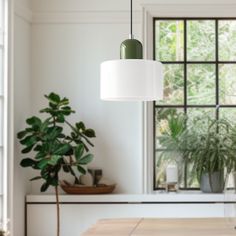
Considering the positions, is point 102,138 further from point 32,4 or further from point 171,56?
point 32,4

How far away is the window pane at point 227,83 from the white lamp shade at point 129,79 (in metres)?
2.94

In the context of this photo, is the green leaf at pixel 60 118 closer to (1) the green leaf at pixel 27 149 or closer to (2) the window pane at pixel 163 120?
(1) the green leaf at pixel 27 149

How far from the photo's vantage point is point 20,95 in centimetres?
512

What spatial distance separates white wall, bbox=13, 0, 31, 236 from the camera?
4961mm

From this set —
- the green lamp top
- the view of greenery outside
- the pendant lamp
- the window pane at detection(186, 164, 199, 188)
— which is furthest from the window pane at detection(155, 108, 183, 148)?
the pendant lamp

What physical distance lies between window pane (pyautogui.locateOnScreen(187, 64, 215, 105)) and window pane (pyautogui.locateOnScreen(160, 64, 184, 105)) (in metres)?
0.07

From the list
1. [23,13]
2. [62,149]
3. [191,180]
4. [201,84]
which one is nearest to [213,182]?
[191,180]

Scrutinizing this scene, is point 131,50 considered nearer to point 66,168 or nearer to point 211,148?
point 66,168

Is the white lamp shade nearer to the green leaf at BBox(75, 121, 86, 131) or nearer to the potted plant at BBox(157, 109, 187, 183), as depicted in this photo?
the green leaf at BBox(75, 121, 86, 131)

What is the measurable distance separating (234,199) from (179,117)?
7.65 feet

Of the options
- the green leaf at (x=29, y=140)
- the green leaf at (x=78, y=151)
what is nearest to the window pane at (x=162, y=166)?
the green leaf at (x=78, y=151)

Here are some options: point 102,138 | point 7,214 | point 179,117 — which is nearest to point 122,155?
point 102,138

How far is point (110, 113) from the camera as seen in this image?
18.0 ft

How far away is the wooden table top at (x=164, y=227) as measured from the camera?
3289mm
